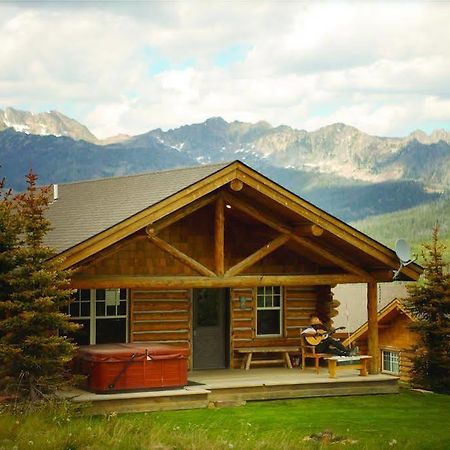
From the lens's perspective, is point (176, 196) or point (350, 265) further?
point (350, 265)

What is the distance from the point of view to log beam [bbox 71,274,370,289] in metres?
19.9

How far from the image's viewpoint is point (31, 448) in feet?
43.2

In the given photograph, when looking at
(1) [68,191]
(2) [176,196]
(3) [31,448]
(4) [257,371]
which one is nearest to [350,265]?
(4) [257,371]

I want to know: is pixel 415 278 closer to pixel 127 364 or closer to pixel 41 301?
pixel 127 364

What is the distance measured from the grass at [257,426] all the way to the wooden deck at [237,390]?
12.6 inches

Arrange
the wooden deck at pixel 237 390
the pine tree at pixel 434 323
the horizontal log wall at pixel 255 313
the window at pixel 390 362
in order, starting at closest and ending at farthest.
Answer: the wooden deck at pixel 237 390, the pine tree at pixel 434 323, the horizontal log wall at pixel 255 313, the window at pixel 390 362

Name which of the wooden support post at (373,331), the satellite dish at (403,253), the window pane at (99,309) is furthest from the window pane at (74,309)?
the satellite dish at (403,253)

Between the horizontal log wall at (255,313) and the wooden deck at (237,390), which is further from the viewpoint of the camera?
the horizontal log wall at (255,313)

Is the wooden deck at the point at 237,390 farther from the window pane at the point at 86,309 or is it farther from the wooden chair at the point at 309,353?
the window pane at the point at 86,309

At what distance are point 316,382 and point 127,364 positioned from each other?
4292 mm

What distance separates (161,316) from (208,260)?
1658 millimetres

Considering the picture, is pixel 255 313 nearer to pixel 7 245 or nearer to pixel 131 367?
pixel 131 367

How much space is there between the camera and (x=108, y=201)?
22750 mm

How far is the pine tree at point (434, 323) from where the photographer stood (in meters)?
23.5
